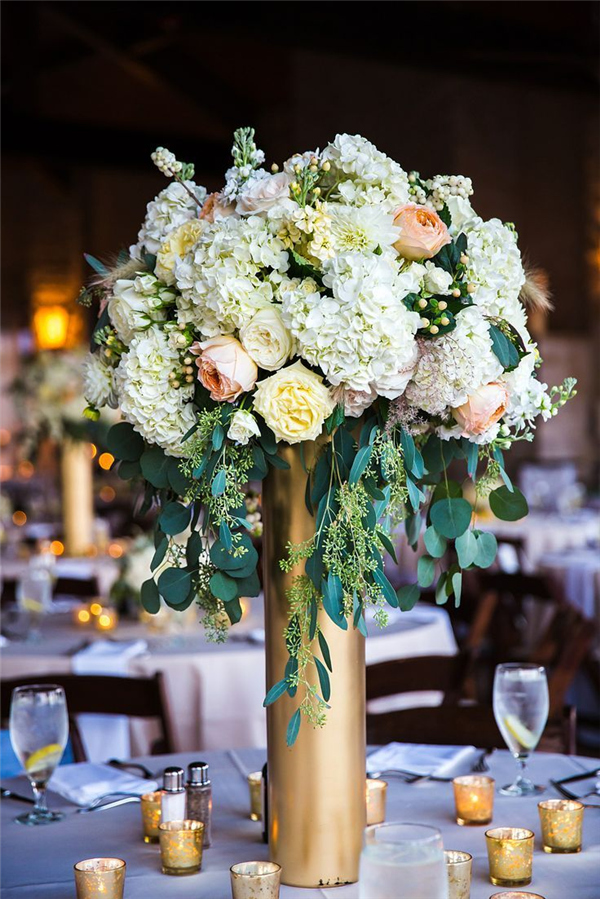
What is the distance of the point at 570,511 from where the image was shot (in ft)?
28.4

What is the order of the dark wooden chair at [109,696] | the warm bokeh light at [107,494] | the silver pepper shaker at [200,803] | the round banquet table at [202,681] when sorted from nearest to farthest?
the silver pepper shaker at [200,803]
the dark wooden chair at [109,696]
the round banquet table at [202,681]
the warm bokeh light at [107,494]

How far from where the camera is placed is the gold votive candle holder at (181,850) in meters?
1.52

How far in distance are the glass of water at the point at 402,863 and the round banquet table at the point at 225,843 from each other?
43 cm

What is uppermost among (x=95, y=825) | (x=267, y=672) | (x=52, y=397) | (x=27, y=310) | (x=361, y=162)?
(x=27, y=310)

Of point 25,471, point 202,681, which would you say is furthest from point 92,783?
point 25,471

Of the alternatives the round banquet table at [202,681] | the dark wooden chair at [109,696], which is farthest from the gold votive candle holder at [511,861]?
the round banquet table at [202,681]

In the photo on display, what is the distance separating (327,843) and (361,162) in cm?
84

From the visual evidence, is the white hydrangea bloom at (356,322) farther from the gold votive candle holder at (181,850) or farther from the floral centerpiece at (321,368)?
the gold votive candle holder at (181,850)

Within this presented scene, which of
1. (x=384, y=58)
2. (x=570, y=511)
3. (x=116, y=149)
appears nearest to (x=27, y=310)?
(x=116, y=149)

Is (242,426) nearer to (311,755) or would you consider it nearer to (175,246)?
(175,246)

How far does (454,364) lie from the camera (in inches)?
51.7

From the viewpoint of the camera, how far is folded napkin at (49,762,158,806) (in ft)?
6.21

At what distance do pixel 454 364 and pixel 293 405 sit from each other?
0.63 ft

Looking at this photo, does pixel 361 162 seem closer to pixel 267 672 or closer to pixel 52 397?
A: pixel 267 672
